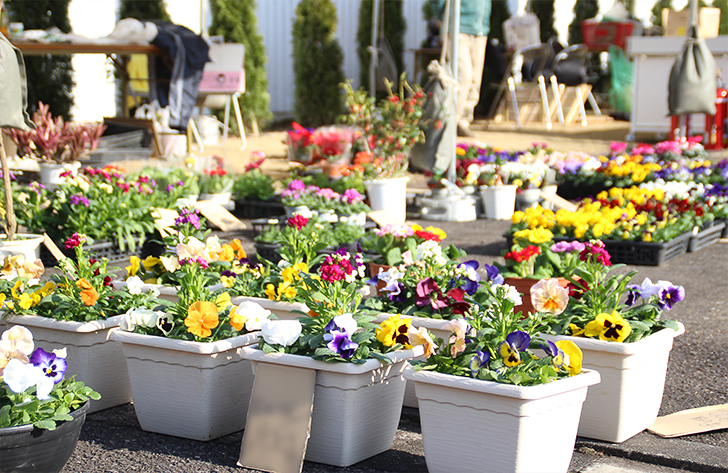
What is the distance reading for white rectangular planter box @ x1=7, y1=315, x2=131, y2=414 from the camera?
3043 millimetres

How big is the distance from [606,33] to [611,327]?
1362 cm

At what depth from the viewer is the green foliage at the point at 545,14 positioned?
55.1 feet

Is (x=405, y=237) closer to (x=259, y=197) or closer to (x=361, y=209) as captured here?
(x=361, y=209)

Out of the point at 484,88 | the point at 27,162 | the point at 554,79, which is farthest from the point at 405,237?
the point at 484,88

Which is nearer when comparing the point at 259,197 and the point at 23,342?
the point at 23,342

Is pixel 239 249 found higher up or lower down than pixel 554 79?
lower down

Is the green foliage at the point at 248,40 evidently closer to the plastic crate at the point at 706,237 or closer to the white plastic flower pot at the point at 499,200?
the white plastic flower pot at the point at 499,200

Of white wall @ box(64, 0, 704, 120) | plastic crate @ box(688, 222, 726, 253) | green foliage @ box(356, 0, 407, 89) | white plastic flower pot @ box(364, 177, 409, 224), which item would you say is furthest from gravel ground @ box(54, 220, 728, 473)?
green foliage @ box(356, 0, 407, 89)

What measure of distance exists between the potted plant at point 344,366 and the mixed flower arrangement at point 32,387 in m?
0.56

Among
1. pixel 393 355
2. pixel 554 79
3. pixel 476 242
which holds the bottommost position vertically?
pixel 476 242

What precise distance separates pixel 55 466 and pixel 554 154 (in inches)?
306

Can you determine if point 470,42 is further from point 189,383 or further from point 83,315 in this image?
point 189,383

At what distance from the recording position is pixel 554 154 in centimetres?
938

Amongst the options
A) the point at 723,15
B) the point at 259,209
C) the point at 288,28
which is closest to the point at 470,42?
the point at 259,209
